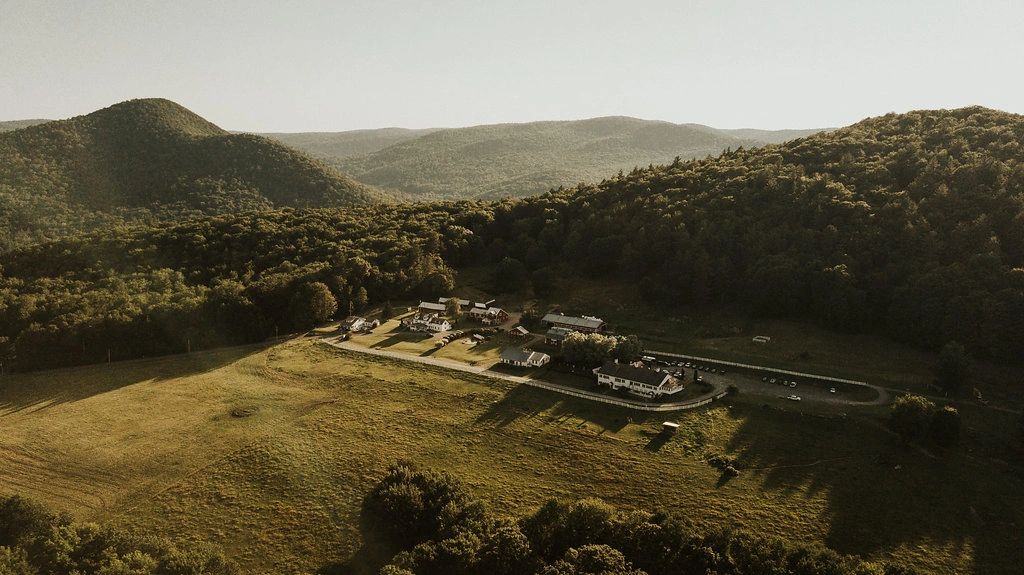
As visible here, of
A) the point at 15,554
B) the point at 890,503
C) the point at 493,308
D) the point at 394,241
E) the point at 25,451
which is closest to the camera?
the point at 15,554

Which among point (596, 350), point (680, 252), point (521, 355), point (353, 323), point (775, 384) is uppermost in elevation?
point (680, 252)

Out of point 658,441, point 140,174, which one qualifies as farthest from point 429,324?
point 140,174

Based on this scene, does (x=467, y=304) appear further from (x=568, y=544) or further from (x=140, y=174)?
(x=140, y=174)

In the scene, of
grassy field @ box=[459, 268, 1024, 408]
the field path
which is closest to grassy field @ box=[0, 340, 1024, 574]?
the field path

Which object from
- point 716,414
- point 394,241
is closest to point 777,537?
point 716,414

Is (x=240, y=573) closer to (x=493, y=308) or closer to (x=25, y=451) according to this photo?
(x=25, y=451)

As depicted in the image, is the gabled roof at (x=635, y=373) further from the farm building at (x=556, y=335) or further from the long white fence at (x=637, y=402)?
the farm building at (x=556, y=335)

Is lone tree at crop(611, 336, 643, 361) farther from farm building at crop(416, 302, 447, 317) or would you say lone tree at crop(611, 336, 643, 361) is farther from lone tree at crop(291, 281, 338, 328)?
lone tree at crop(291, 281, 338, 328)
